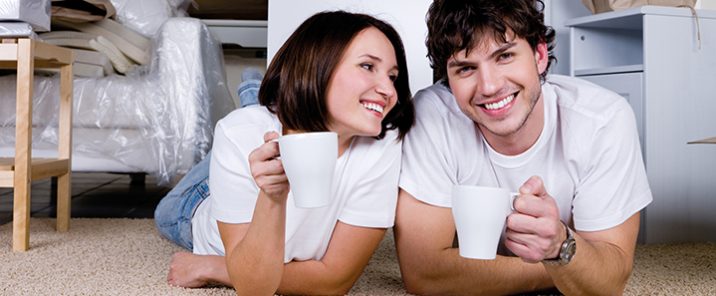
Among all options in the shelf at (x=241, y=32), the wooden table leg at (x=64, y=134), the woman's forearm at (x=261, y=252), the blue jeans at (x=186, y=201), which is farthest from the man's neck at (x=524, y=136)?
the shelf at (x=241, y=32)

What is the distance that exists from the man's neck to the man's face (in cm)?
5

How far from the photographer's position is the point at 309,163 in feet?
2.21

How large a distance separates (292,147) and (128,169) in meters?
1.58

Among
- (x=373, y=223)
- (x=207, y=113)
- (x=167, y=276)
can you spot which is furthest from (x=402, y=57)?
(x=207, y=113)

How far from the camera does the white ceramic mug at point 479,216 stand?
0.64m

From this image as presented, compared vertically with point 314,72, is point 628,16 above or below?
above

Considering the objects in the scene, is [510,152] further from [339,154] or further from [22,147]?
[22,147]

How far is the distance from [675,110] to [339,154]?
3.69 feet

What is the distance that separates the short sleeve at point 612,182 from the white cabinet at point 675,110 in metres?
0.82

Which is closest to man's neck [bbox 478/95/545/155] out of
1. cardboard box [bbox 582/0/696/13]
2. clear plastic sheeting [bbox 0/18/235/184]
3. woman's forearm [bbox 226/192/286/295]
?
woman's forearm [bbox 226/192/286/295]

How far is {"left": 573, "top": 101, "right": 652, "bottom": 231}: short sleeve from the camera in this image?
0.95 m

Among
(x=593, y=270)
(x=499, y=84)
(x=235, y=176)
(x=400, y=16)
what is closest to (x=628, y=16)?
(x=400, y=16)

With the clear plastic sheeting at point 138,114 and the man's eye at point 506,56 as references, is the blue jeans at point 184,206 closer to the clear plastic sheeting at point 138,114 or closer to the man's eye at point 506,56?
the clear plastic sheeting at point 138,114

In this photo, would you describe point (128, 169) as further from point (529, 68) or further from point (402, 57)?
point (529, 68)
